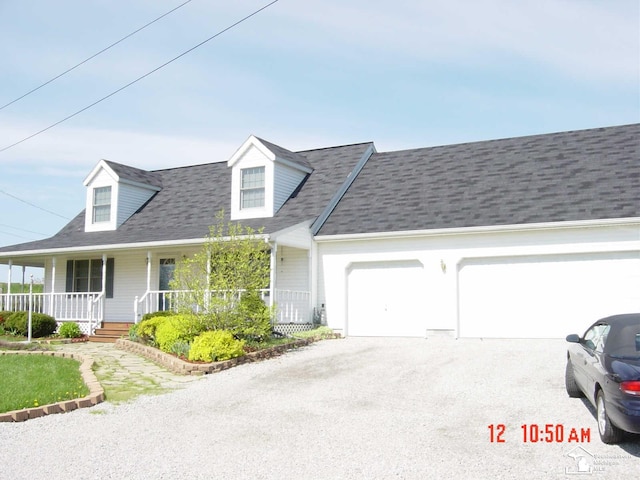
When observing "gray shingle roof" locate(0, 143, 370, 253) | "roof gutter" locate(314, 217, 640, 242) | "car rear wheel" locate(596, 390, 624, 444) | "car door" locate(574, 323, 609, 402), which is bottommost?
"car rear wheel" locate(596, 390, 624, 444)

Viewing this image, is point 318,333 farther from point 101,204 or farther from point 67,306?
point 101,204

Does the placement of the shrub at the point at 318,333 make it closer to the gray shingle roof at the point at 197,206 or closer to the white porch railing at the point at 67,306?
the gray shingle roof at the point at 197,206

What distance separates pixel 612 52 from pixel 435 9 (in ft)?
18.5

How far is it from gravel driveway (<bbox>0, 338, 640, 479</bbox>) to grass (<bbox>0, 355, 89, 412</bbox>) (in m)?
0.64

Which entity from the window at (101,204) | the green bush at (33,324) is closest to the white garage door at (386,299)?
the green bush at (33,324)

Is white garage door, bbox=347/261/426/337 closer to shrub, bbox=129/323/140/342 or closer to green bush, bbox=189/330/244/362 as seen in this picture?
green bush, bbox=189/330/244/362

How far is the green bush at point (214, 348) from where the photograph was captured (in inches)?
484

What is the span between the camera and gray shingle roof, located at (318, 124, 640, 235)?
16328 mm

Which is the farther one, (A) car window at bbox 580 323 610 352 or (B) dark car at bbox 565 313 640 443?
(A) car window at bbox 580 323 610 352

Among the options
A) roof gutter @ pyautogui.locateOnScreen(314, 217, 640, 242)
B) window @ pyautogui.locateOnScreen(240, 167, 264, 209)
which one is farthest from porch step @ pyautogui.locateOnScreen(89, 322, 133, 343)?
roof gutter @ pyautogui.locateOnScreen(314, 217, 640, 242)

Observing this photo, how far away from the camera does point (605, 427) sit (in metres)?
6.52

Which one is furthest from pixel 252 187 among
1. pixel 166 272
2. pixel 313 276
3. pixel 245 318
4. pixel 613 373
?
pixel 613 373

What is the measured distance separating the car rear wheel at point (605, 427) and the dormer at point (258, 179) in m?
14.2
